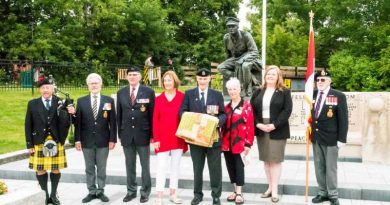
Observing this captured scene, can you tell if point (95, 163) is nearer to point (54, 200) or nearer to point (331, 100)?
point (54, 200)

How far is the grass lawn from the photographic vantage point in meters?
10.7

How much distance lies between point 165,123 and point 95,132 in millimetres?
1004

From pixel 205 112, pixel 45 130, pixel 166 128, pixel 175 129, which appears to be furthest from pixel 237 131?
pixel 45 130

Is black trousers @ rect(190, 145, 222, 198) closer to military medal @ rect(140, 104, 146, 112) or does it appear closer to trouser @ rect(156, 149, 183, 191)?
trouser @ rect(156, 149, 183, 191)

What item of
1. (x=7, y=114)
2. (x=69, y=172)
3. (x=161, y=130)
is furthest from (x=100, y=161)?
(x=7, y=114)

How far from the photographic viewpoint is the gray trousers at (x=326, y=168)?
6336 millimetres

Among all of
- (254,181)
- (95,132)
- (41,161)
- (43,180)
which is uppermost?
(95,132)

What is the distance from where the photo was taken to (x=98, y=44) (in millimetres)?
30078

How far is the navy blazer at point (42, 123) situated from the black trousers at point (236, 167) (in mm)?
2259

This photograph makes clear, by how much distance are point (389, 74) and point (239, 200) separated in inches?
696

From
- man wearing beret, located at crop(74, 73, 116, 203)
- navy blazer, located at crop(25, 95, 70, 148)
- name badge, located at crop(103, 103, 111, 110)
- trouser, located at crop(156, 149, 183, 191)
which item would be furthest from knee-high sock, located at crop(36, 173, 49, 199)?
trouser, located at crop(156, 149, 183, 191)

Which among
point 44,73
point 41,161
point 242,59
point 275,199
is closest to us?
point 41,161

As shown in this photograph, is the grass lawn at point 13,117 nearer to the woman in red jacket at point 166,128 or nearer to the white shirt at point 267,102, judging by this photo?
the woman in red jacket at point 166,128

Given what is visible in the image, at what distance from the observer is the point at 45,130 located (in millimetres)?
6293
